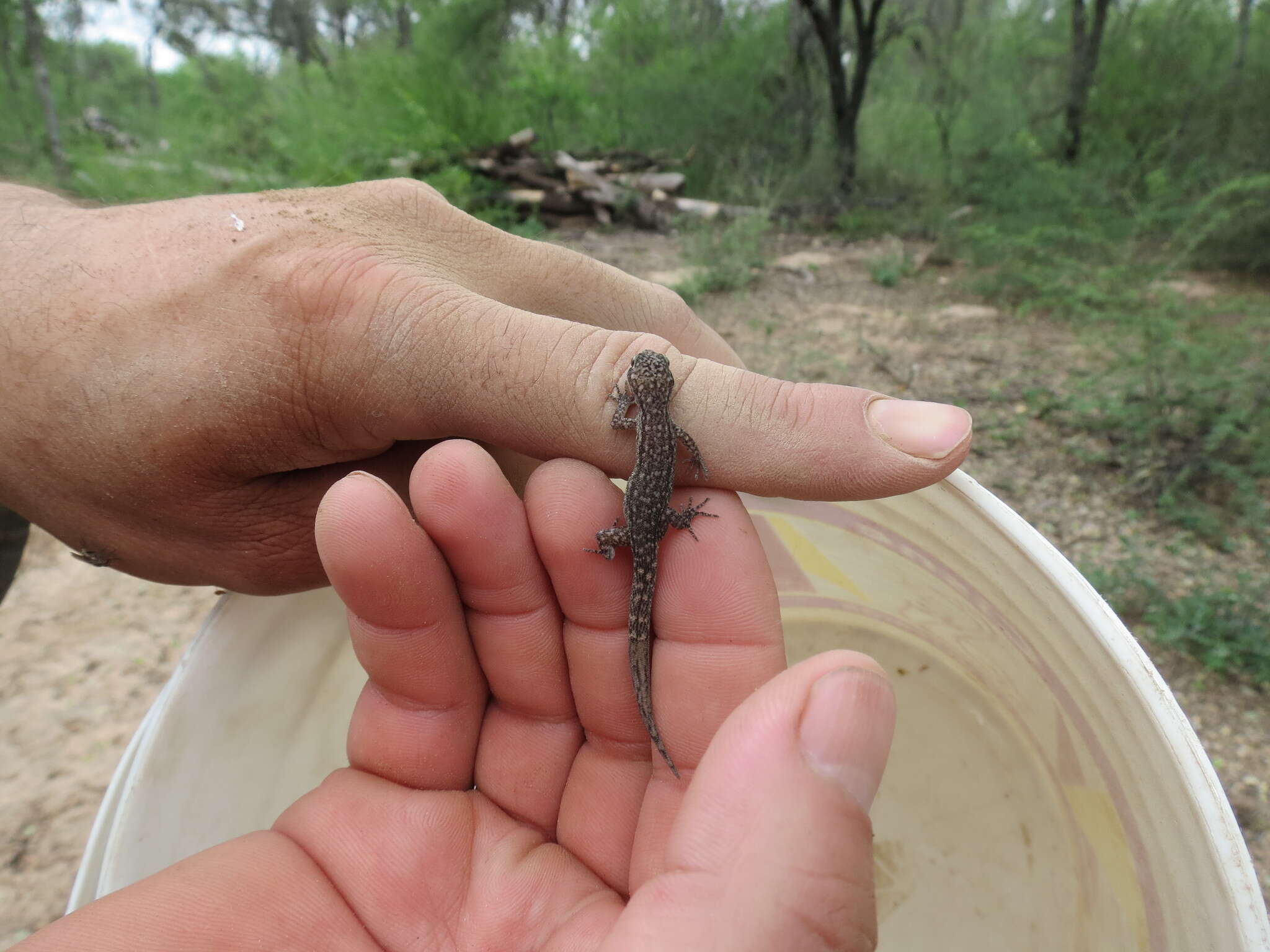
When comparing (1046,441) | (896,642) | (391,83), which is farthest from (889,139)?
(896,642)

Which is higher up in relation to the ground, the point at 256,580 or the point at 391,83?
the point at 391,83

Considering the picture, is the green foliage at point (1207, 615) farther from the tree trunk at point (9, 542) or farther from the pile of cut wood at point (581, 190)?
the pile of cut wood at point (581, 190)

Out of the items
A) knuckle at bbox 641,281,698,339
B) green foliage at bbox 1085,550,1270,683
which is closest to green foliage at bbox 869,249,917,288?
green foliage at bbox 1085,550,1270,683

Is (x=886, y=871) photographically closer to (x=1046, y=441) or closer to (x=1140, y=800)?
(x=1140, y=800)

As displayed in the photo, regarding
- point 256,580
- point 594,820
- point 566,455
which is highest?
point 566,455

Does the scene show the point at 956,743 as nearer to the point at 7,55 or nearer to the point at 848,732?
the point at 848,732

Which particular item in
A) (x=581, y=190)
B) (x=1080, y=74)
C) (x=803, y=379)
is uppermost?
(x=1080, y=74)

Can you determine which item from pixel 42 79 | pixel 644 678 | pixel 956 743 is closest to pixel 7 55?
pixel 42 79
